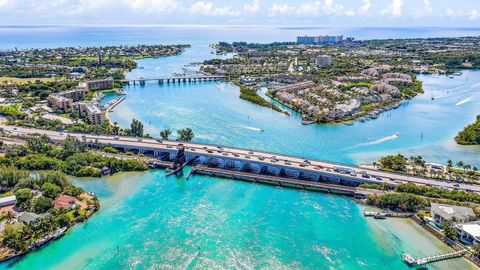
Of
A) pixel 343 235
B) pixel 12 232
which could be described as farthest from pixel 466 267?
pixel 12 232

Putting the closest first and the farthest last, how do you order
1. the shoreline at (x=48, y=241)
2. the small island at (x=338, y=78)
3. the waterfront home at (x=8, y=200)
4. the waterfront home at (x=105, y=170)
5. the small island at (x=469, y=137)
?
the shoreline at (x=48, y=241) → the waterfront home at (x=8, y=200) → the waterfront home at (x=105, y=170) → the small island at (x=469, y=137) → the small island at (x=338, y=78)

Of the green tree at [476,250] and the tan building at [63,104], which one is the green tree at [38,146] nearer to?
Result: the tan building at [63,104]

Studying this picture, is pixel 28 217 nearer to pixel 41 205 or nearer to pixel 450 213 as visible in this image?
pixel 41 205

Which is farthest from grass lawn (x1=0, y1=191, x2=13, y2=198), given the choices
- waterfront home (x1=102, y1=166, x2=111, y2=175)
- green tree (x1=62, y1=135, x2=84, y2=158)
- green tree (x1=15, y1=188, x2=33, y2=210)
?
green tree (x1=62, y1=135, x2=84, y2=158)

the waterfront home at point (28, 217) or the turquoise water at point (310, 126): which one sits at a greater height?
the turquoise water at point (310, 126)

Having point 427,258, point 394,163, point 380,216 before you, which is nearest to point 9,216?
point 380,216

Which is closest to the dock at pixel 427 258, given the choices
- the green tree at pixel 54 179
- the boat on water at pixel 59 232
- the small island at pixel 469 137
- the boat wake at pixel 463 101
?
the boat on water at pixel 59 232

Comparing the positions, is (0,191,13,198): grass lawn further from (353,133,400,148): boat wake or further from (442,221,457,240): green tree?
(353,133,400,148): boat wake

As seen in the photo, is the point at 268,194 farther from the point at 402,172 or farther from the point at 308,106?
the point at 308,106
